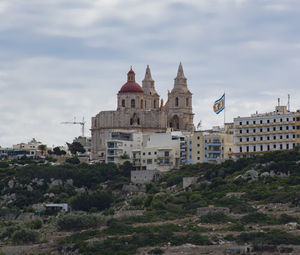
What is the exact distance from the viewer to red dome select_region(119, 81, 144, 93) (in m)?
141

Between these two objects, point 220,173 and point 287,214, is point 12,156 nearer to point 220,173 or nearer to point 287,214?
point 220,173

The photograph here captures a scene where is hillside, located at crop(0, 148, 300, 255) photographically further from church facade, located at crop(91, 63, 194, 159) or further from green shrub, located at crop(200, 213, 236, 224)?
church facade, located at crop(91, 63, 194, 159)

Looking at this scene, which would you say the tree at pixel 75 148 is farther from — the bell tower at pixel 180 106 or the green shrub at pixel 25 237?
the green shrub at pixel 25 237

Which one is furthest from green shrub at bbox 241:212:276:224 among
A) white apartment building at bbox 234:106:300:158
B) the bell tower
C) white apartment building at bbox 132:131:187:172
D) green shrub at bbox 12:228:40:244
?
the bell tower

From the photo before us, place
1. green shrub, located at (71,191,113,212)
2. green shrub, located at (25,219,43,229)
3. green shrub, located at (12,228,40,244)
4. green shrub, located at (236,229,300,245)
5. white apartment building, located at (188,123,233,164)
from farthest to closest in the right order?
white apartment building, located at (188,123,233,164)
green shrub, located at (71,191,113,212)
green shrub, located at (25,219,43,229)
green shrub, located at (12,228,40,244)
green shrub, located at (236,229,300,245)

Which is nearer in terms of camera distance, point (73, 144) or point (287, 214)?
point (287, 214)

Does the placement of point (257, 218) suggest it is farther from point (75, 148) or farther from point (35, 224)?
point (75, 148)

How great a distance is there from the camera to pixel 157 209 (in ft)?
330

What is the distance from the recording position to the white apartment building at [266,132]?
11525cm

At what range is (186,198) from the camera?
345ft

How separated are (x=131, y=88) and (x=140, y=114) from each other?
4.23 m

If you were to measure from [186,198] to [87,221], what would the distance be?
13.5m

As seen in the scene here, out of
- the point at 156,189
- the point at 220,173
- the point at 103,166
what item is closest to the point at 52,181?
the point at 103,166

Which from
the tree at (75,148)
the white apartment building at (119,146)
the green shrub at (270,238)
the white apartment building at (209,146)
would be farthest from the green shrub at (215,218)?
the tree at (75,148)
